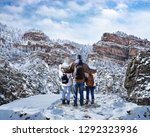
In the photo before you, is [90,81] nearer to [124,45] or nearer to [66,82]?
[66,82]

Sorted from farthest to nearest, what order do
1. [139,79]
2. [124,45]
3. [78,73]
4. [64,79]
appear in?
[124,45] → [139,79] → [64,79] → [78,73]

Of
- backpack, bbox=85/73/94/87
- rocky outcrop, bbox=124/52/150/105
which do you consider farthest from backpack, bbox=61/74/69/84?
rocky outcrop, bbox=124/52/150/105

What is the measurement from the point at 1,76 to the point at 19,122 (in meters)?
2.34

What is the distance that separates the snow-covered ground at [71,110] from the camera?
290 inches

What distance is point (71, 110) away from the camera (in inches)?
303

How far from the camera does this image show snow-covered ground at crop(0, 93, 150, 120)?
737 cm

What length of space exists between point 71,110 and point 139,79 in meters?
1.70

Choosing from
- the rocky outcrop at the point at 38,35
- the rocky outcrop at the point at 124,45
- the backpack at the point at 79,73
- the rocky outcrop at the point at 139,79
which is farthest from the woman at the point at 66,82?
the rocky outcrop at the point at 38,35

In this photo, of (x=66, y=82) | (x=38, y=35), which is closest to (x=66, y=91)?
(x=66, y=82)

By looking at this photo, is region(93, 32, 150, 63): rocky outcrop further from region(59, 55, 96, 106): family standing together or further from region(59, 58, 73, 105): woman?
region(59, 58, 73, 105): woman

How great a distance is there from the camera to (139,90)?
8.56 metres

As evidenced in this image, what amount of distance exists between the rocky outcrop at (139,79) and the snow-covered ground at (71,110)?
1.11 ft

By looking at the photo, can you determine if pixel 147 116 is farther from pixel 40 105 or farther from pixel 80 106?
pixel 40 105

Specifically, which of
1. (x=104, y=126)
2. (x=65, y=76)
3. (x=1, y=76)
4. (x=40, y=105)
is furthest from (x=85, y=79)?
(x=1, y=76)
